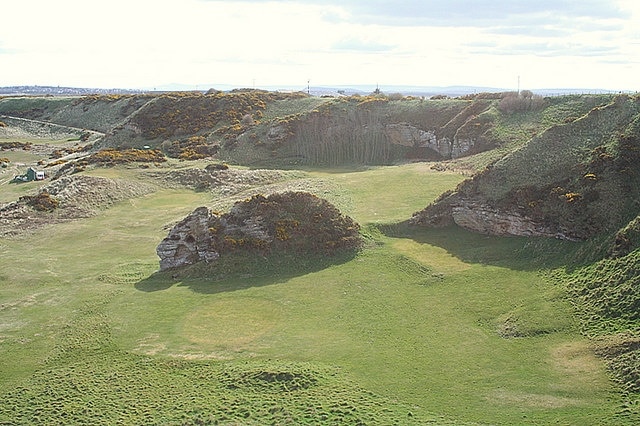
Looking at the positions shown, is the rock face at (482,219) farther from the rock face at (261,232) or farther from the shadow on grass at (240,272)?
the shadow on grass at (240,272)

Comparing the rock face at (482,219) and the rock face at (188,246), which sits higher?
the rock face at (482,219)

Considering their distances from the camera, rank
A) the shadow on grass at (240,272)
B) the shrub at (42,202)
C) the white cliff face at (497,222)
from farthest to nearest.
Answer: the shrub at (42,202), the white cliff face at (497,222), the shadow on grass at (240,272)

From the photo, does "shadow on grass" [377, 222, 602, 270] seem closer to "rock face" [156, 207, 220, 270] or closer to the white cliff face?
the white cliff face

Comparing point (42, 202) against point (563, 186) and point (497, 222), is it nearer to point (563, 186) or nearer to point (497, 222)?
point (497, 222)

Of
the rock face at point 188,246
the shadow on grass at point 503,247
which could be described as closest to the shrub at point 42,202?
the rock face at point 188,246

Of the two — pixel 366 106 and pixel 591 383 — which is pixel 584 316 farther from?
pixel 366 106

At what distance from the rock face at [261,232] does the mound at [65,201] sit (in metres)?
18.4

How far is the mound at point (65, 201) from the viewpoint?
53156 millimetres

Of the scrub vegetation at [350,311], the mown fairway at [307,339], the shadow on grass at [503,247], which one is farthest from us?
the shadow on grass at [503,247]

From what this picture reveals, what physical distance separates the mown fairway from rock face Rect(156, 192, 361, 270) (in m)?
1.34

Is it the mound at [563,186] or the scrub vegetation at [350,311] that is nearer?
the scrub vegetation at [350,311]

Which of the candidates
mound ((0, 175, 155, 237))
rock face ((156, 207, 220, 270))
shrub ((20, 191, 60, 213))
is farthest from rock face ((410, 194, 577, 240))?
shrub ((20, 191, 60, 213))

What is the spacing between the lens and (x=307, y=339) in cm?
3059

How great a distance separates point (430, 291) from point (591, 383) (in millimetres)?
11972
